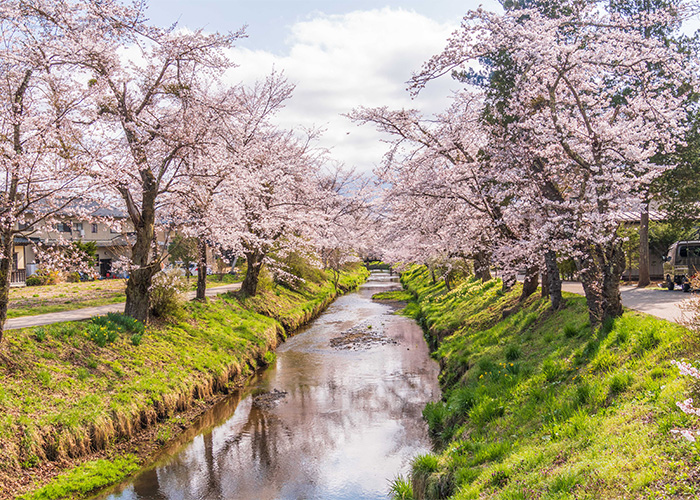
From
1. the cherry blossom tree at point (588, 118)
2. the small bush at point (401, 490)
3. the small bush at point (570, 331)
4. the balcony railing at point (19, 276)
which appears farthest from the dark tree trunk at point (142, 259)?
the balcony railing at point (19, 276)

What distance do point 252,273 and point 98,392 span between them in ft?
47.1

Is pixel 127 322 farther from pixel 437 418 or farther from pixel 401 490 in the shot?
pixel 401 490

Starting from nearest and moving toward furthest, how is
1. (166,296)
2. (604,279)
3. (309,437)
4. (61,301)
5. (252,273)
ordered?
(604,279)
(309,437)
(166,296)
(61,301)
(252,273)

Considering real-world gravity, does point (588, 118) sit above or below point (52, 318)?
above

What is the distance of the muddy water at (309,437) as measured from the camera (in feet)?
29.9

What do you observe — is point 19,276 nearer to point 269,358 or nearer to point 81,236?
point 81,236

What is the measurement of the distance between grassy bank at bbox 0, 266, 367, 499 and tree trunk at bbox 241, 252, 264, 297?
6.75 m

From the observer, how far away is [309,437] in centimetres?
1157

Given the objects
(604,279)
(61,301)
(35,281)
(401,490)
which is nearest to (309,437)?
(401,490)

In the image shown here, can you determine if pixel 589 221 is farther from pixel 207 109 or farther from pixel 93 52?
pixel 93 52

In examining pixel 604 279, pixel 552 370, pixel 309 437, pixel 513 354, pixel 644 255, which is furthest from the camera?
pixel 644 255

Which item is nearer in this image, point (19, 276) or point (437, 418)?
point (437, 418)

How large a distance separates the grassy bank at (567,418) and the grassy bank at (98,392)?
6.06m

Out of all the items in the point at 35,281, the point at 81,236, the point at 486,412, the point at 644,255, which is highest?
the point at 81,236
